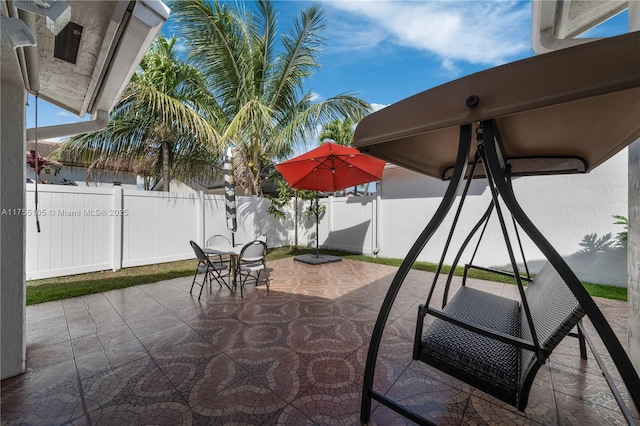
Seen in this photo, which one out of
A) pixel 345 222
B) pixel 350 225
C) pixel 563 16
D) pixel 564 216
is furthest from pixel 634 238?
pixel 345 222

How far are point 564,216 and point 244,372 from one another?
6.55m

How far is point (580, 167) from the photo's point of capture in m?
2.11

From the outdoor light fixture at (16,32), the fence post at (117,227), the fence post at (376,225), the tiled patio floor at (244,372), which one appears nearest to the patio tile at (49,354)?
the tiled patio floor at (244,372)

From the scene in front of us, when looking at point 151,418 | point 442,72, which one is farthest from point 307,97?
point 151,418

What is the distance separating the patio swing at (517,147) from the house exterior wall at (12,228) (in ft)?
9.67

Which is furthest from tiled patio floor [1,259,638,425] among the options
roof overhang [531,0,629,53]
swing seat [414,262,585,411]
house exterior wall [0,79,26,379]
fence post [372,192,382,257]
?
fence post [372,192,382,257]

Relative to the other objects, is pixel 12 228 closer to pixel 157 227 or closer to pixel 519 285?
pixel 519 285

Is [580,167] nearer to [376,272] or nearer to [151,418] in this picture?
[151,418]

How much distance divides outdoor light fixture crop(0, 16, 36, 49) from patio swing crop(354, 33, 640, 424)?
6.27 feet

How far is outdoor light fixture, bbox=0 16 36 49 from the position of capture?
4.38ft

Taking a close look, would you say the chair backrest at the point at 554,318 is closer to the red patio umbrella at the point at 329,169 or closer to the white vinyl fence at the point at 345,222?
the red patio umbrella at the point at 329,169

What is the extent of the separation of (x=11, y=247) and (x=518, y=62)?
3840 millimetres

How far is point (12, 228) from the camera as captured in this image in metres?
2.22

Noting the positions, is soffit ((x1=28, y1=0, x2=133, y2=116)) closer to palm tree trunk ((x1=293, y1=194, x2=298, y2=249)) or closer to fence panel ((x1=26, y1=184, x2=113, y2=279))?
fence panel ((x1=26, y1=184, x2=113, y2=279))
